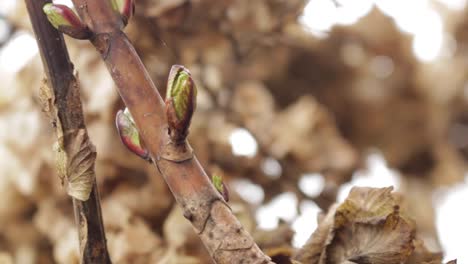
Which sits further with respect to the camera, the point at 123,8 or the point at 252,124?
the point at 252,124

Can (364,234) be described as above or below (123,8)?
below

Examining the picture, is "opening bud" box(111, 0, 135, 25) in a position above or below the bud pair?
above

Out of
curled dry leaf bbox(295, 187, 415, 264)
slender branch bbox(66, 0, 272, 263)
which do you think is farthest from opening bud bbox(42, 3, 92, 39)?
curled dry leaf bbox(295, 187, 415, 264)

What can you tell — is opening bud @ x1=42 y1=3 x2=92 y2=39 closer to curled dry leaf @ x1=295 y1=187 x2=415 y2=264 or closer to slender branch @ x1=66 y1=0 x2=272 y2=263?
slender branch @ x1=66 y1=0 x2=272 y2=263

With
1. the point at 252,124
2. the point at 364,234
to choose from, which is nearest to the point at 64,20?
the point at 364,234

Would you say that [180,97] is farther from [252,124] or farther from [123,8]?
[252,124]

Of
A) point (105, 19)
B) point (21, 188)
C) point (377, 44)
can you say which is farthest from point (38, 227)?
point (377, 44)

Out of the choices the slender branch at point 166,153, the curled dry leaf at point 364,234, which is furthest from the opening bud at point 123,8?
the curled dry leaf at point 364,234
